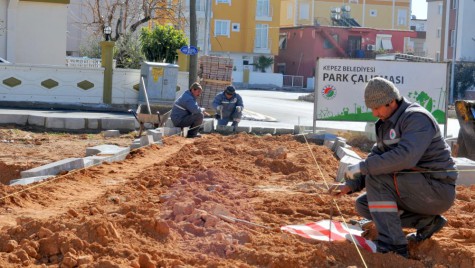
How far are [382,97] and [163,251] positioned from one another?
2123 mm

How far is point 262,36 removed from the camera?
77.1 metres

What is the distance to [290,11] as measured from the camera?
92562 mm

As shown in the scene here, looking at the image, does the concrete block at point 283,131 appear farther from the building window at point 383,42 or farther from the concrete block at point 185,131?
the building window at point 383,42

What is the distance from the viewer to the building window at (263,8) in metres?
76.8

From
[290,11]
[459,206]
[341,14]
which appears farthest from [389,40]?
[459,206]

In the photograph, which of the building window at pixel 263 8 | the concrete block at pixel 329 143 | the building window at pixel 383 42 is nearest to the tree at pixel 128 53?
the concrete block at pixel 329 143

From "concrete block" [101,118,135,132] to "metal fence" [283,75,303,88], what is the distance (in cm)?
5415

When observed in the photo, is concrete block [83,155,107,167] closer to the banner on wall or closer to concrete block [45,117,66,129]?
the banner on wall

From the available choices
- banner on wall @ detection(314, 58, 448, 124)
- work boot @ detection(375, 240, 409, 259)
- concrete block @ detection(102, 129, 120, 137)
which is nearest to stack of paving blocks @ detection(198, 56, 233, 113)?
concrete block @ detection(102, 129, 120, 137)

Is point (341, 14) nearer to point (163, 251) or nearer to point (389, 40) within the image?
point (389, 40)

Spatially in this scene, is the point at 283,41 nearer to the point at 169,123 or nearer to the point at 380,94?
the point at 169,123

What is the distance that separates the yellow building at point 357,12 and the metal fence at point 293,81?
52.5ft

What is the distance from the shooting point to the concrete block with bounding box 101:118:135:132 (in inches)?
784

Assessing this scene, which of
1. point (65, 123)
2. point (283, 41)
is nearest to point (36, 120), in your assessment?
point (65, 123)
